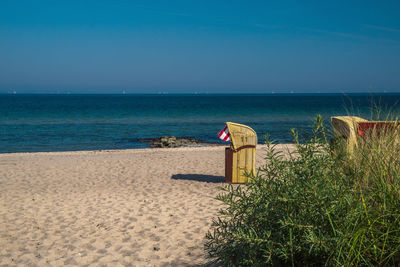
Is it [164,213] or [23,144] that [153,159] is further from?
[23,144]

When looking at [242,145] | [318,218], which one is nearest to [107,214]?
[242,145]

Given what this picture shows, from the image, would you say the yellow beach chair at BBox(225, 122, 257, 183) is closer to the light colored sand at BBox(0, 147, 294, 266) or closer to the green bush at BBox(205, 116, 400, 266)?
the light colored sand at BBox(0, 147, 294, 266)

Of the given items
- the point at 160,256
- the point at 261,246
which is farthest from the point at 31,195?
the point at 261,246

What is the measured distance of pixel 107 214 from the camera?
6070 millimetres

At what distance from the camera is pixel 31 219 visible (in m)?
5.87

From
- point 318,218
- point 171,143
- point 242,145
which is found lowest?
point 171,143

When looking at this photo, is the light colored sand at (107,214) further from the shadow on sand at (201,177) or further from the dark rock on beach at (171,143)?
the dark rock on beach at (171,143)

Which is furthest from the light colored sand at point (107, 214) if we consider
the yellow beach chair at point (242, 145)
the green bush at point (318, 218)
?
the green bush at point (318, 218)

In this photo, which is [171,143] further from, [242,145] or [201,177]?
[242,145]

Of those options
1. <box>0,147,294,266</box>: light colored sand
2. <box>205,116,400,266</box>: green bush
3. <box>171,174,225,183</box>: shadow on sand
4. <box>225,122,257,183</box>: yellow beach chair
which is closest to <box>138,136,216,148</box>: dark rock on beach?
<box>0,147,294,266</box>: light colored sand

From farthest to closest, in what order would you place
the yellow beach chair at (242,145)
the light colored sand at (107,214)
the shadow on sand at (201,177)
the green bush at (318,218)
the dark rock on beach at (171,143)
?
the dark rock on beach at (171,143), the shadow on sand at (201,177), the yellow beach chair at (242,145), the light colored sand at (107,214), the green bush at (318,218)

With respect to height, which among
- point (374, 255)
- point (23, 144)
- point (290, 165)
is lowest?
point (23, 144)

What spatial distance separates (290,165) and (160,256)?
2400mm

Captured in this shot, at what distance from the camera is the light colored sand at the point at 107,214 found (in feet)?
14.5
